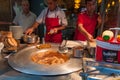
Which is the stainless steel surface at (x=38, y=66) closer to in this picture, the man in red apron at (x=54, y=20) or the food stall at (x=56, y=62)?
the food stall at (x=56, y=62)

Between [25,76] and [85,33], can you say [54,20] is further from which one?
[25,76]

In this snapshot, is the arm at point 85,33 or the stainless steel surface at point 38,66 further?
the arm at point 85,33

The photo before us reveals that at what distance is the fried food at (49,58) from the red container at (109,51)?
1.07 ft

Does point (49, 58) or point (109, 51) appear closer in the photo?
point (109, 51)

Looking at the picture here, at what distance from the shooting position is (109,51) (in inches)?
44.1

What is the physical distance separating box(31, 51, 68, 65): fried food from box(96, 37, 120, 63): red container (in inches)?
12.8

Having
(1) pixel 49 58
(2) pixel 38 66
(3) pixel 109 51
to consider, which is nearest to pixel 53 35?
(1) pixel 49 58

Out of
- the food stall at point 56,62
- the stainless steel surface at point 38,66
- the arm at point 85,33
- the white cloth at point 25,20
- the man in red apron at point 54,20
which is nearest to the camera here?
the food stall at point 56,62

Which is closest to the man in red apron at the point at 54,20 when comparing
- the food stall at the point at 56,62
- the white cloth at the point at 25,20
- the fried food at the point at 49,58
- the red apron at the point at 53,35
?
the red apron at the point at 53,35

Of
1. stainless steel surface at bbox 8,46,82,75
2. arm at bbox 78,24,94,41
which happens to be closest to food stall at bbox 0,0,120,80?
stainless steel surface at bbox 8,46,82,75

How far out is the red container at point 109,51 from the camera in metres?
1.11

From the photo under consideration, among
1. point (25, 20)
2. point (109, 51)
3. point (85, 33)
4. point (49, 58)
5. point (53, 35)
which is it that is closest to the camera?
point (109, 51)

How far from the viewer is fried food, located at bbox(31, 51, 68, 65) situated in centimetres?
138

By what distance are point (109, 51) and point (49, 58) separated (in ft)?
1.56
